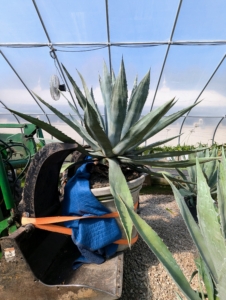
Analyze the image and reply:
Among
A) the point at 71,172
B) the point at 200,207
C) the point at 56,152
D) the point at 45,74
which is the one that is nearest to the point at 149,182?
the point at 71,172

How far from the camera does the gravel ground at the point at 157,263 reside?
1116mm

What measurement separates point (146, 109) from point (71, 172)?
666 centimetres

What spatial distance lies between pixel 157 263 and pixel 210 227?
99 cm

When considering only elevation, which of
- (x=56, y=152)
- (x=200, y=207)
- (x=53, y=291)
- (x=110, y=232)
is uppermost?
(x=56, y=152)

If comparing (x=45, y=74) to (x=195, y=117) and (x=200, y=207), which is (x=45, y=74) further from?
(x=200, y=207)

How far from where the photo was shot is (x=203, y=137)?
27.5 ft

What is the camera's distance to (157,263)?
135 centimetres

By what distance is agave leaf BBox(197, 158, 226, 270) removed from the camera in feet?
1.57

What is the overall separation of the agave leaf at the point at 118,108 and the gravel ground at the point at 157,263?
718 millimetres

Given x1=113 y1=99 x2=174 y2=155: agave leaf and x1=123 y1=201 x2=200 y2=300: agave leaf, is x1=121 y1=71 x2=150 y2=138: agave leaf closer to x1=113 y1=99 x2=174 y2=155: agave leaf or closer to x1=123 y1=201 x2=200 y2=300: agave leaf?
x1=113 y1=99 x2=174 y2=155: agave leaf

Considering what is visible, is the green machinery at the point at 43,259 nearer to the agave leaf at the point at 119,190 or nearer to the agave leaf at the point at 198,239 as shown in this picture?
the agave leaf at the point at 119,190

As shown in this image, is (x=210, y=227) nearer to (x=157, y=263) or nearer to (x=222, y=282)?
(x=222, y=282)

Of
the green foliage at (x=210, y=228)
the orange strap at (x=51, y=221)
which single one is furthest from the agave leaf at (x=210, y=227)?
the orange strap at (x=51, y=221)

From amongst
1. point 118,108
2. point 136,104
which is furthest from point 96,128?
point 136,104
